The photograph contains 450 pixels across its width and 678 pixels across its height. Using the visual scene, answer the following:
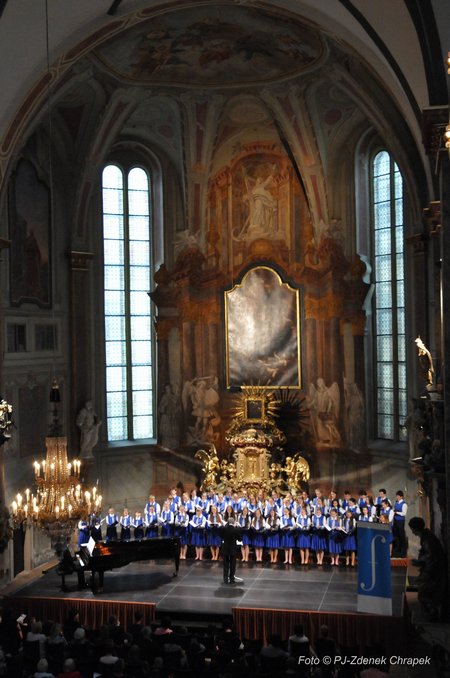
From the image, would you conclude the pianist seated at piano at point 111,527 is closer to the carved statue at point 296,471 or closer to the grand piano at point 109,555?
the grand piano at point 109,555

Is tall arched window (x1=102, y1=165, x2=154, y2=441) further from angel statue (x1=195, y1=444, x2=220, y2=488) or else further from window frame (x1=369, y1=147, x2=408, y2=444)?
window frame (x1=369, y1=147, x2=408, y2=444)

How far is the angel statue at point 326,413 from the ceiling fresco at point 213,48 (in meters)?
8.55

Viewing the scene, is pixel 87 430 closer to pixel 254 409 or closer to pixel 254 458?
pixel 254 458

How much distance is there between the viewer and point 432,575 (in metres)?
12.3

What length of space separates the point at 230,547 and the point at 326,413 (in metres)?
6.98

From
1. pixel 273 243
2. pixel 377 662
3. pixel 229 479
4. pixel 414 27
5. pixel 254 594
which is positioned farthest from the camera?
pixel 273 243

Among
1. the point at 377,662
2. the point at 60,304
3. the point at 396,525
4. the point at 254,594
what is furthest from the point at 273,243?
the point at 377,662

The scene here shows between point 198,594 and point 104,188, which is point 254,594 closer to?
point 198,594

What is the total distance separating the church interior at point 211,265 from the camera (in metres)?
20.8

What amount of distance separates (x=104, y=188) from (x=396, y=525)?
12554 millimetres

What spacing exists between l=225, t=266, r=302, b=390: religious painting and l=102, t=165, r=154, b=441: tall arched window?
252cm

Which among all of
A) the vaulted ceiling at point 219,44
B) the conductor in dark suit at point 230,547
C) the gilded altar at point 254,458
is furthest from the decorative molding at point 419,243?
the conductor in dark suit at point 230,547

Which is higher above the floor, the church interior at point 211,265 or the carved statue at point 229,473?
the church interior at point 211,265

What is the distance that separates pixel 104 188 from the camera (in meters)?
25.6
